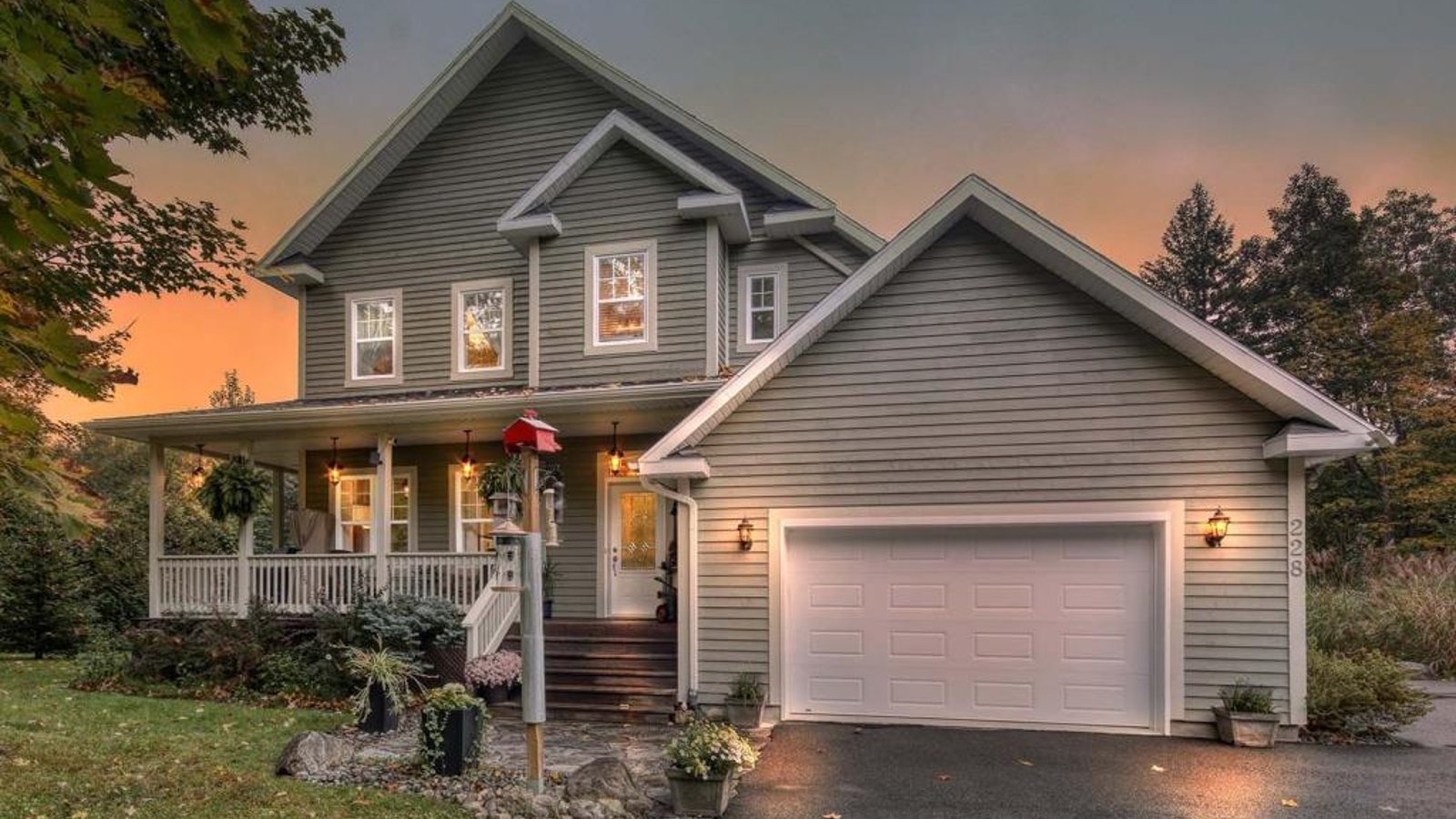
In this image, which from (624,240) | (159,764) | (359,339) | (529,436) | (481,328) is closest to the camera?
(529,436)

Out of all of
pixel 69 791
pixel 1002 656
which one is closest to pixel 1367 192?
pixel 1002 656

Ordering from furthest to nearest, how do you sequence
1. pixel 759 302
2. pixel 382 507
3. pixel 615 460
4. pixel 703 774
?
pixel 759 302, pixel 615 460, pixel 382 507, pixel 703 774

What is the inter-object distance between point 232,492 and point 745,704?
7410 millimetres

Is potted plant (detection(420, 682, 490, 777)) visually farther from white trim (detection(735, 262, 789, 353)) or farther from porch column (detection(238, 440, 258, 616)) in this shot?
white trim (detection(735, 262, 789, 353))

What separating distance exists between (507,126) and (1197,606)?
11.4 m

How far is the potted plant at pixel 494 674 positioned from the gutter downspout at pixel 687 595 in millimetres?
1826

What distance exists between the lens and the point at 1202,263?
101 ft

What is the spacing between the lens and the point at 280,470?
48.9 ft

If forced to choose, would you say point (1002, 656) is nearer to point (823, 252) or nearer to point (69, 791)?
point (823, 252)

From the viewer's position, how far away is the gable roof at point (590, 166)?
11102mm

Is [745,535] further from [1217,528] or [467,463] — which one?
[467,463]

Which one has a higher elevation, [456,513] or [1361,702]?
[456,513]

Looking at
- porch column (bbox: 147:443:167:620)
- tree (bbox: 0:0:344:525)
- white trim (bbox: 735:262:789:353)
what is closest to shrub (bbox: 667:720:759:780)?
tree (bbox: 0:0:344:525)

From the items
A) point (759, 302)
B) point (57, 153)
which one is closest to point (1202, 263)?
point (759, 302)
